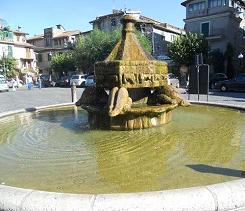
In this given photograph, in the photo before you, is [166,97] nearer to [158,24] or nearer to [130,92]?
[130,92]

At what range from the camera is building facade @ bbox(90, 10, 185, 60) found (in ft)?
159

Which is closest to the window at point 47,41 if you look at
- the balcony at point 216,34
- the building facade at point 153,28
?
the building facade at point 153,28

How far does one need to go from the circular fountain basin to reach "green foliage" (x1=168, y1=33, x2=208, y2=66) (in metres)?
28.0

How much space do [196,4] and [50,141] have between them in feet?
123

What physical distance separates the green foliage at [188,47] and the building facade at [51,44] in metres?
33.7

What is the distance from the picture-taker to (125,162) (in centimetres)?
546

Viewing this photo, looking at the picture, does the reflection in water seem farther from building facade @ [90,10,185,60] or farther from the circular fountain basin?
building facade @ [90,10,185,60]

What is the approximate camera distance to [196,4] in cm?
4112

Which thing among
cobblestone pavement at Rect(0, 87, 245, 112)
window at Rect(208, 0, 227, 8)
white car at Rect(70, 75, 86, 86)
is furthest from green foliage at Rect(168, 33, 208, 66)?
cobblestone pavement at Rect(0, 87, 245, 112)

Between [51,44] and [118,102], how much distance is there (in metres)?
66.8

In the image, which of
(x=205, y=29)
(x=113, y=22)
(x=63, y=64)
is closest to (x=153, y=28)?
(x=113, y=22)

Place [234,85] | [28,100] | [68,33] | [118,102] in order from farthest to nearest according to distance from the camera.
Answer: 1. [68,33]
2. [234,85]
3. [28,100]
4. [118,102]

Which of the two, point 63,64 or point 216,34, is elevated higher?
point 216,34

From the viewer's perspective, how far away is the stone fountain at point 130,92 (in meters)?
7.82
